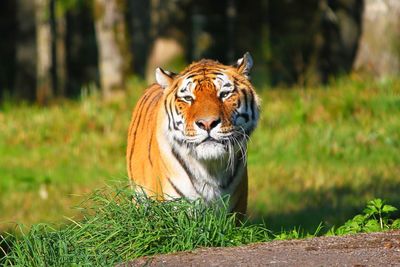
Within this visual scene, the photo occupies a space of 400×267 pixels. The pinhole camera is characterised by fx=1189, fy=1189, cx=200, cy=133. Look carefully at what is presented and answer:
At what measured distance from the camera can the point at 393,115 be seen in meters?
15.1

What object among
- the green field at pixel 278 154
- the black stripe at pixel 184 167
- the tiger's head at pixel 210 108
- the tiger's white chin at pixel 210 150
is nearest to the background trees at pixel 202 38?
the green field at pixel 278 154

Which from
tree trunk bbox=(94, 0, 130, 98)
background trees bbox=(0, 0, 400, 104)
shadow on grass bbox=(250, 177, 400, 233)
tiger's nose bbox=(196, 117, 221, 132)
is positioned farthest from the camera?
tree trunk bbox=(94, 0, 130, 98)

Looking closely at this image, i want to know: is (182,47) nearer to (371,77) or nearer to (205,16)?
(371,77)

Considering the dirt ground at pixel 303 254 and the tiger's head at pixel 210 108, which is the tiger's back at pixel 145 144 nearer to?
the tiger's head at pixel 210 108

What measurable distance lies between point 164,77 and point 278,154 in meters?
5.73

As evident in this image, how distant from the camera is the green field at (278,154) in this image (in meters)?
12.5

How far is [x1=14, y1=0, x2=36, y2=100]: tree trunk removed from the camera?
26.6m

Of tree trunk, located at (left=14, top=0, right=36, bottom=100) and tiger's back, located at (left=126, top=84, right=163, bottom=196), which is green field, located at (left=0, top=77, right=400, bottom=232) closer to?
tiger's back, located at (left=126, top=84, right=163, bottom=196)

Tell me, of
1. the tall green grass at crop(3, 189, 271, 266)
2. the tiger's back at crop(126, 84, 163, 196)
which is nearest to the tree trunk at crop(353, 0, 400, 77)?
the tiger's back at crop(126, 84, 163, 196)

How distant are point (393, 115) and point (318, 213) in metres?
3.76

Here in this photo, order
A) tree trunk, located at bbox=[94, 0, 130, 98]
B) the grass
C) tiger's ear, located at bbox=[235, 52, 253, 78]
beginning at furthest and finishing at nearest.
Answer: tree trunk, located at bbox=[94, 0, 130, 98]
tiger's ear, located at bbox=[235, 52, 253, 78]
the grass

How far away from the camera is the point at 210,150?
7.98 meters

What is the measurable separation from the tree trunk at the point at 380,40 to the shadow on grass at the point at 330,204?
5.71 meters

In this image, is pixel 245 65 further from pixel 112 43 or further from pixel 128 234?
pixel 112 43
